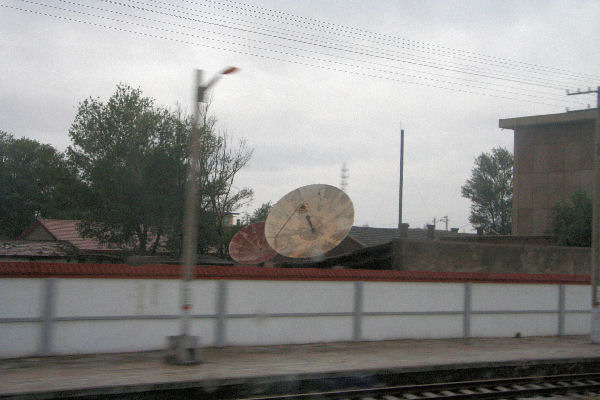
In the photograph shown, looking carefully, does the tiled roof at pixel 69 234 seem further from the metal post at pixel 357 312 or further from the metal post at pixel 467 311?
the metal post at pixel 467 311

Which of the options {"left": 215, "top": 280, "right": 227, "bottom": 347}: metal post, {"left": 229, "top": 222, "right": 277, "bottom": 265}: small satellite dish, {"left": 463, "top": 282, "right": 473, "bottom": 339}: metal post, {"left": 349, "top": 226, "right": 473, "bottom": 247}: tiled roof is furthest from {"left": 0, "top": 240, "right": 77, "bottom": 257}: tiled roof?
{"left": 463, "top": 282, "right": 473, "bottom": 339}: metal post

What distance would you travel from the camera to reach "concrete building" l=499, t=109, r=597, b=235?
152 feet

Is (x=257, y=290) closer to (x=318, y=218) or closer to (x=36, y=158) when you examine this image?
(x=318, y=218)

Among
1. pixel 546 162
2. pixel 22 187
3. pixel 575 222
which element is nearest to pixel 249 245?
pixel 575 222

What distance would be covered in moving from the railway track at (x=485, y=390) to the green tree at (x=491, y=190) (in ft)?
254

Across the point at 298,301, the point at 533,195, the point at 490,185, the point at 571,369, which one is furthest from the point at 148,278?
the point at 490,185

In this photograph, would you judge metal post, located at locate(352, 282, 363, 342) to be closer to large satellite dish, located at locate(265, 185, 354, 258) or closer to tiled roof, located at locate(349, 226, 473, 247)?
large satellite dish, located at locate(265, 185, 354, 258)

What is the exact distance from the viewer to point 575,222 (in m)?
37.8

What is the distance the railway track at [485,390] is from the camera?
11.0 m

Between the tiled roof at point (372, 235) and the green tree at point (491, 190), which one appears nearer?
the tiled roof at point (372, 235)

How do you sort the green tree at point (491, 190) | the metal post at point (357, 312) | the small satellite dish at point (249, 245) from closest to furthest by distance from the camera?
the metal post at point (357, 312) < the small satellite dish at point (249, 245) < the green tree at point (491, 190)

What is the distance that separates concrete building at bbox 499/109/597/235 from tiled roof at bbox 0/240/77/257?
34.6 m

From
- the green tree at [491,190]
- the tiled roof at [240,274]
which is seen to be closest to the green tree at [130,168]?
the tiled roof at [240,274]

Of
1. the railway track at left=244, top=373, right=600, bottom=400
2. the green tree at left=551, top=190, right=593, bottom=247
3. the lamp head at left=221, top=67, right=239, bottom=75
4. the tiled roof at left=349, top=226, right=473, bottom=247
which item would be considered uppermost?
the lamp head at left=221, top=67, right=239, bottom=75
